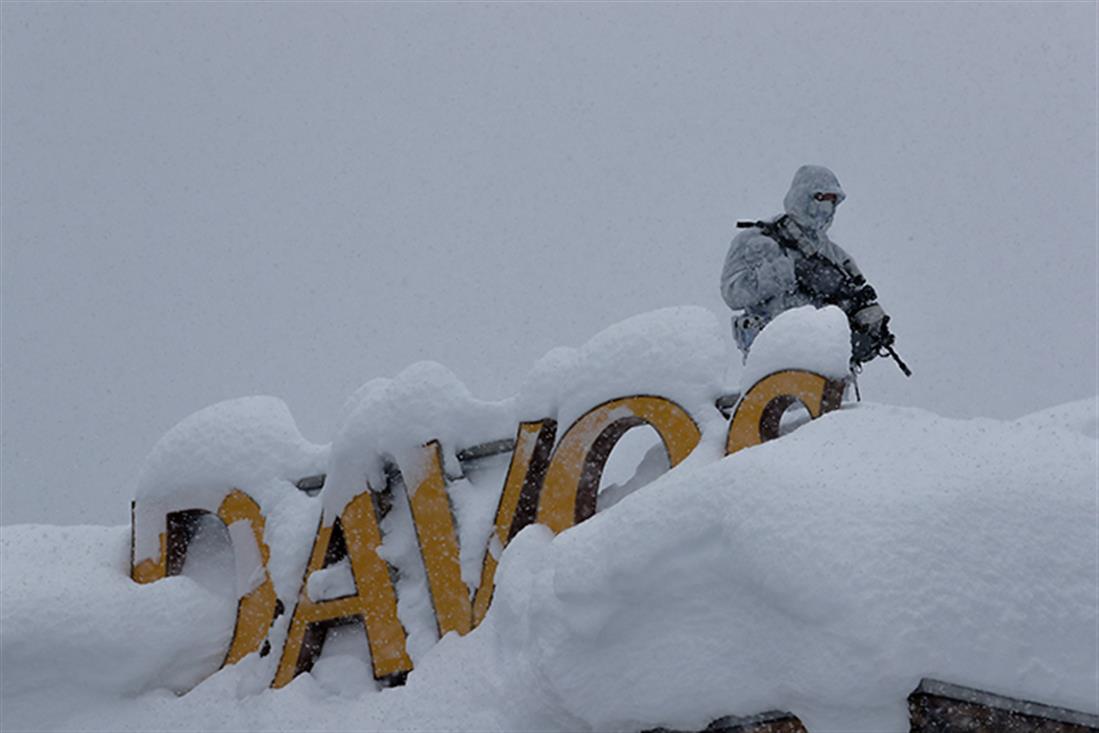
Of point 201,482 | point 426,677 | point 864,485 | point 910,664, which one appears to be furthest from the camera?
point 201,482

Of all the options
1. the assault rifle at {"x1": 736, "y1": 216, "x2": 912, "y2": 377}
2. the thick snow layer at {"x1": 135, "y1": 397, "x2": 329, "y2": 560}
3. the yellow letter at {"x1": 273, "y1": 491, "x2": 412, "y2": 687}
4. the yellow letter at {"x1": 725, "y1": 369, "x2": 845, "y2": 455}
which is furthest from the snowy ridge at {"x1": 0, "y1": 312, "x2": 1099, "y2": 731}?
the thick snow layer at {"x1": 135, "y1": 397, "x2": 329, "y2": 560}

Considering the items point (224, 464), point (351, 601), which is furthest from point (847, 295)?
point (224, 464)

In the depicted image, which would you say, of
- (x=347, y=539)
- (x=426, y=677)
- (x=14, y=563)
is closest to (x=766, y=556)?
(x=426, y=677)

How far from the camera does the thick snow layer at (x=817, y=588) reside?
541 cm

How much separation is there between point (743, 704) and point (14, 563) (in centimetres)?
429

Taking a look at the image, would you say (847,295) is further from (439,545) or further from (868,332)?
(439,545)

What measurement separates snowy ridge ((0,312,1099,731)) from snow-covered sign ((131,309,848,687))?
0.10m

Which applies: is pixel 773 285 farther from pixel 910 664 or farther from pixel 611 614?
pixel 910 664

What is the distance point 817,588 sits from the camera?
5.45m

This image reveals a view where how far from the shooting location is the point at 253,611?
27.8ft

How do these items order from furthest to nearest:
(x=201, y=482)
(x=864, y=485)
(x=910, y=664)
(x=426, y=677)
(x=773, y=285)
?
(x=201, y=482) < (x=773, y=285) < (x=426, y=677) < (x=864, y=485) < (x=910, y=664)

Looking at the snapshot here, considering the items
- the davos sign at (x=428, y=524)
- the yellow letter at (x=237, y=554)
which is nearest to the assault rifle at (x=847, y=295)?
the davos sign at (x=428, y=524)

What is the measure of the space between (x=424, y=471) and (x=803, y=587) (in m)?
2.95

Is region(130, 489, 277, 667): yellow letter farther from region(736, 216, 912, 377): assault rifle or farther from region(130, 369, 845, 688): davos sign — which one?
region(736, 216, 912, 377): assault rifle
